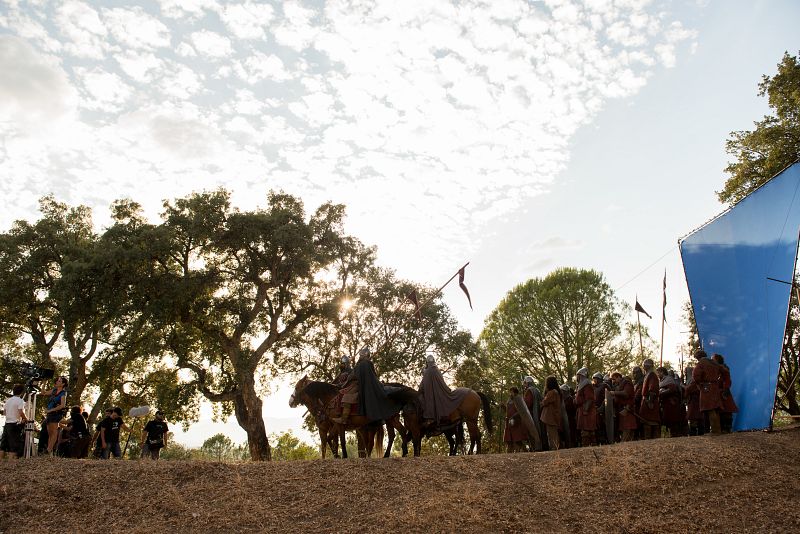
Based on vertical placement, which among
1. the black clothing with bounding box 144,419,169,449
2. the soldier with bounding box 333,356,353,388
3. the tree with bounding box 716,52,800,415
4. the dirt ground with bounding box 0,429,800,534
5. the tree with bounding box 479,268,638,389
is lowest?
the dirt ground with bounding box 0,429,800,534

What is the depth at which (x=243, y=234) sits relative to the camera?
926 inches

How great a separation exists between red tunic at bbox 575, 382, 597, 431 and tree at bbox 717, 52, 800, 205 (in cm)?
1148

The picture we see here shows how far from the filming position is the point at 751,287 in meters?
13.7

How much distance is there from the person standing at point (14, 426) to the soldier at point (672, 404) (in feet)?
47.3

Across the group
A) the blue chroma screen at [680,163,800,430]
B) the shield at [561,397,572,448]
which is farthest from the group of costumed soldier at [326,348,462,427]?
the blue chroma screen at [680,163,800,430]

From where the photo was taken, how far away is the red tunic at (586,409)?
45.9 feet

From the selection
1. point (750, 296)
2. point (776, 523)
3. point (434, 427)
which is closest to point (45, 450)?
point (434, 427)

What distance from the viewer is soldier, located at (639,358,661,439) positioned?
1396cm

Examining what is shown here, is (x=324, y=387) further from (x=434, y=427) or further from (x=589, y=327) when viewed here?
(x=589, y=327)

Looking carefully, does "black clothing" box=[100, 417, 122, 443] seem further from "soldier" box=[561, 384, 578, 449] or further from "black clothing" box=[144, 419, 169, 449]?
"soldier" box=[561, 384, 578, 449]

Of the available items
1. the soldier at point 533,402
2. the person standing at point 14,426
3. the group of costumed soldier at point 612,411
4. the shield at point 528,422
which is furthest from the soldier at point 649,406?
the person standing at point 14,426

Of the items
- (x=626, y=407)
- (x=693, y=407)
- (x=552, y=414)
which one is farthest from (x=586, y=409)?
(x=693, y=407)

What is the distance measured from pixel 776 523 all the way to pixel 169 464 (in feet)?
32.8

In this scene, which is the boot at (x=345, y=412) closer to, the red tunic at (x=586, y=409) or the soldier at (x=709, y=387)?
the red tunic at (x=586, y=409)
